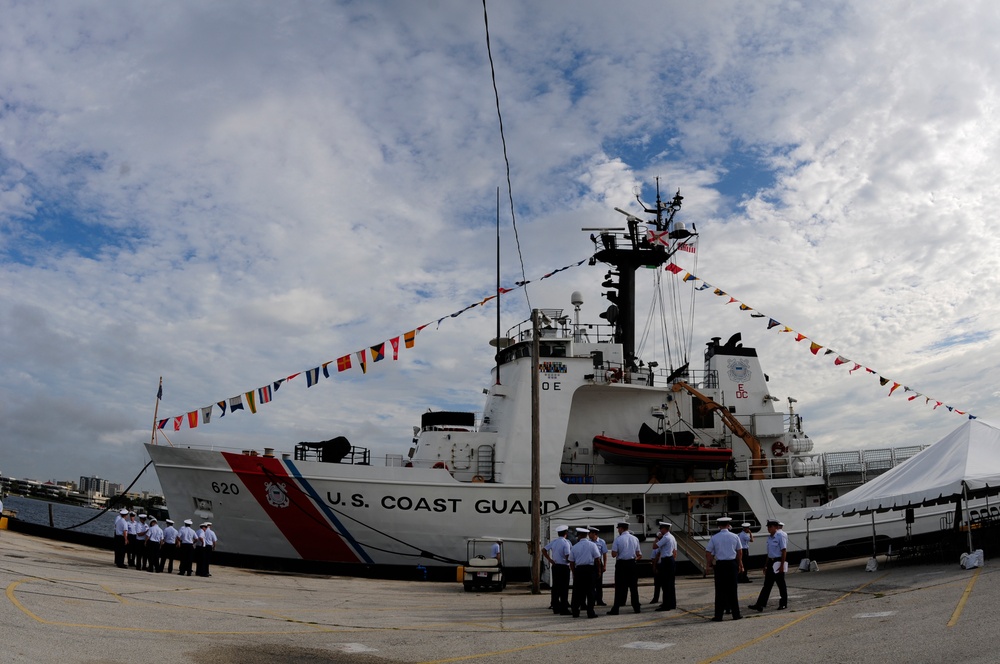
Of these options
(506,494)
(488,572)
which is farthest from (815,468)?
(488,572)

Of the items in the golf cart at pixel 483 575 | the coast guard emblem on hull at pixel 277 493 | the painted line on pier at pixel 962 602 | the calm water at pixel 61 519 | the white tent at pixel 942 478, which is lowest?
the calm water at pixel 61 519

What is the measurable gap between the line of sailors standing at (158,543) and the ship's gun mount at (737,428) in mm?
11837

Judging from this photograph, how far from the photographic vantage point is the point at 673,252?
21.8 meters

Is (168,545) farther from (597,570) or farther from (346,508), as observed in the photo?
(597,570)

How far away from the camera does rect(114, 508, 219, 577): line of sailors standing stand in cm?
1377

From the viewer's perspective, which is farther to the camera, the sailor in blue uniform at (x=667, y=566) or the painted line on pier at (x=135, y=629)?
the sailor in blue uniform at (x=667, y=566)

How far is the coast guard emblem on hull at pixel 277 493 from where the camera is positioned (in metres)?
15.8

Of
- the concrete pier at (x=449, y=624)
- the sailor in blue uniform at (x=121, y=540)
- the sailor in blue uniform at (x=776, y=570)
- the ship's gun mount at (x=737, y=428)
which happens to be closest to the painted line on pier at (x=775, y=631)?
the concrete pier at (x=449, y=624)

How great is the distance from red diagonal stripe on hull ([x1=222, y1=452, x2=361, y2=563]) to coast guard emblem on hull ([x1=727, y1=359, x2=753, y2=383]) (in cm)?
1125

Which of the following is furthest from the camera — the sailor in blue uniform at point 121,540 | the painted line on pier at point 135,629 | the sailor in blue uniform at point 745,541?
the sailor in blue uniform at point 121,540

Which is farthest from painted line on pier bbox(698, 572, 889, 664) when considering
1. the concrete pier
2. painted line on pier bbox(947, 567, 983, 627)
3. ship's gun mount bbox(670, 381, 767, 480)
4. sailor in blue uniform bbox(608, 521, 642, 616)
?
ship's gun mount bbox(670, 381, 767, 480)

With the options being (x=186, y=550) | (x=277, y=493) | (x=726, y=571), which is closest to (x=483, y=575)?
(x=277, y=493)

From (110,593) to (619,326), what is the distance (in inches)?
578

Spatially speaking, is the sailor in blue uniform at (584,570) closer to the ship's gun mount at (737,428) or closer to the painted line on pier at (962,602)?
the painted line on pier at (962,602)
